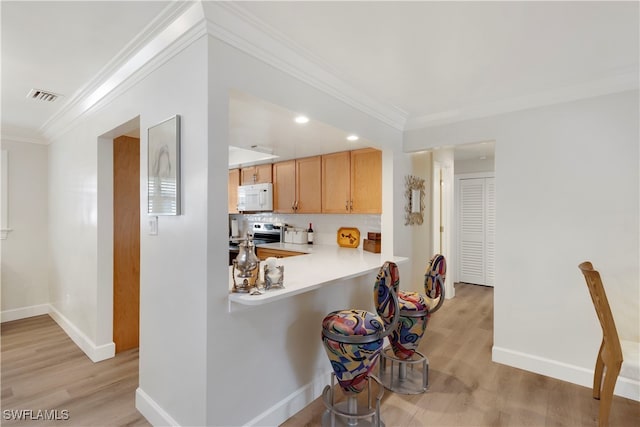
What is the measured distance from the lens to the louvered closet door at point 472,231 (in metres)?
5.55

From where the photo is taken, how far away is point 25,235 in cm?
400

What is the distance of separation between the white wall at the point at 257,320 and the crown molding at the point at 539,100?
1.00m

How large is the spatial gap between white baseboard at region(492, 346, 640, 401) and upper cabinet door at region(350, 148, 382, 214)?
1.78m

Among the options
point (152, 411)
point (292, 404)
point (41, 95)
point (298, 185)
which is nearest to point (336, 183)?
point (298, 185)

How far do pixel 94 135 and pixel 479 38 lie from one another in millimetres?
3049

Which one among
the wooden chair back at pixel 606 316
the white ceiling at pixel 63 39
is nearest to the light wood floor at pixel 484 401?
the wooden chair back at pixel 606 316

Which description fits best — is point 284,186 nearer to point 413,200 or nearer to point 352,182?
point 352,182

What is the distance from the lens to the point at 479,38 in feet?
5.93

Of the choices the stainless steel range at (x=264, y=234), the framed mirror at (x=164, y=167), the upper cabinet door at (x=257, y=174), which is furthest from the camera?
the stainless steel range at (x=264, y=234)

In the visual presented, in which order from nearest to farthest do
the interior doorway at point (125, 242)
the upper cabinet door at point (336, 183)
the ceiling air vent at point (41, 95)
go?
the ceiling air vent at point (41, 95) < the interior doorway at point (125, 242) < the upper cabinet door at point (336, 183)

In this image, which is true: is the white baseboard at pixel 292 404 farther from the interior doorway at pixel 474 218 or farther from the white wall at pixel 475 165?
the white wall at pixel 475 165

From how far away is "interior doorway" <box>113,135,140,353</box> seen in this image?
2.91m

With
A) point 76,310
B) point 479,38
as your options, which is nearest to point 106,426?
point 76,310

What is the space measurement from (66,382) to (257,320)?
6.27ft
